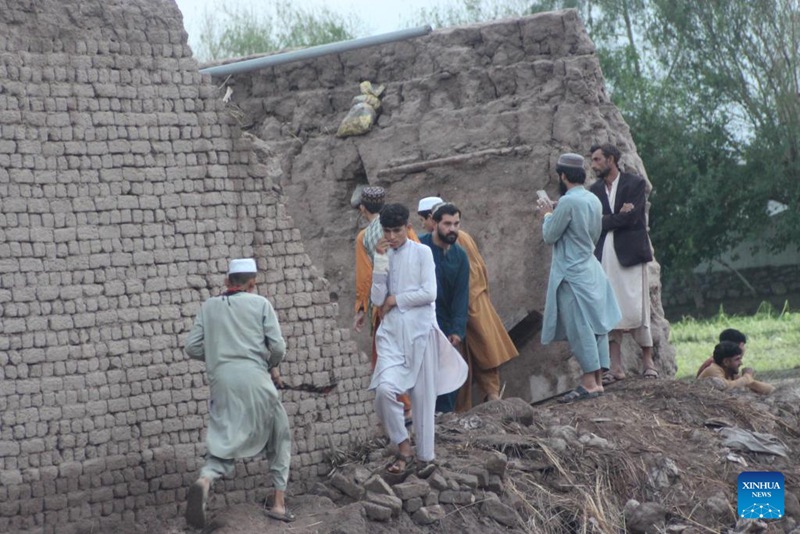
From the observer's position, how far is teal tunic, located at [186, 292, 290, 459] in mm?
6879

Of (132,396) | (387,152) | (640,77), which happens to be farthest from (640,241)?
(640,77)

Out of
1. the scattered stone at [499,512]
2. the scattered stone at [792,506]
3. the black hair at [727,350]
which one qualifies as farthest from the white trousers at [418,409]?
the black hair at [727,350]

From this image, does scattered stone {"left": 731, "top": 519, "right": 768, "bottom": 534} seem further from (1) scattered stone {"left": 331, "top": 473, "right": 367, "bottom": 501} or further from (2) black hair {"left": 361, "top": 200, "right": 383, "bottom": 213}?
(2) black hair {"left": 361, "top": 200, "right": 383, "bottom": 213}

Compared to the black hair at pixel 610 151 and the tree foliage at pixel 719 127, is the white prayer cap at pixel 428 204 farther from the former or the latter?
the tree foliage at pixel 719 127

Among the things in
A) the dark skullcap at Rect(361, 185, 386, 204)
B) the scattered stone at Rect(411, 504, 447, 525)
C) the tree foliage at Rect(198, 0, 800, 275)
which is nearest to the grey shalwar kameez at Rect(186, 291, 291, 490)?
the scattered stone at Rect(411, 504, 447, 525)

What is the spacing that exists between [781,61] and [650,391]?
52.9 ft

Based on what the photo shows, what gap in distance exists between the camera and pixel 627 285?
9734mm

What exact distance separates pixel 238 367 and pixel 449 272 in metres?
2.30

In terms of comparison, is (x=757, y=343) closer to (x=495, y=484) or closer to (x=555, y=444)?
(x=555, y=444)

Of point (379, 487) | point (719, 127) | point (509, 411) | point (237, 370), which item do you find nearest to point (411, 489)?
point (379, 487)

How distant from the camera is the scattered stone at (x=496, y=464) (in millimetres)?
7816

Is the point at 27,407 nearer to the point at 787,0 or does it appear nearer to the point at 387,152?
the point at 387,152

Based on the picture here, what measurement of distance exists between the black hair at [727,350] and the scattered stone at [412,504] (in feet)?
11.4

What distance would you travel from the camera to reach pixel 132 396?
290 inches
